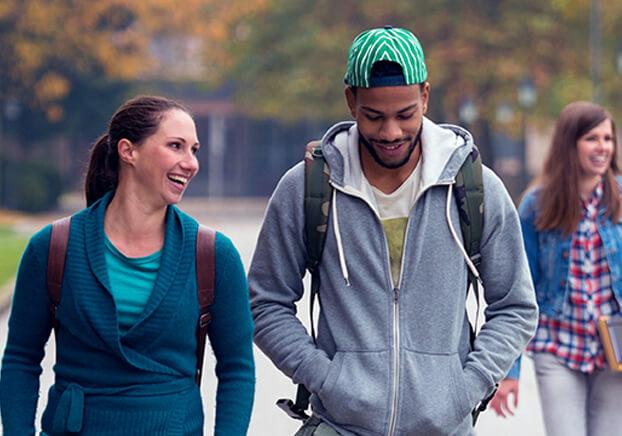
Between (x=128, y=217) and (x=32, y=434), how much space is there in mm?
623

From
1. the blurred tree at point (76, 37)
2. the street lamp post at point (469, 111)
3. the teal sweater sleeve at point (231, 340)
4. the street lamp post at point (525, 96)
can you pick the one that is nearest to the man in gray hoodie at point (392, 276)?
the teal sweater sleeve at point (231, 340)

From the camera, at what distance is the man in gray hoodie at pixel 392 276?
144 inches

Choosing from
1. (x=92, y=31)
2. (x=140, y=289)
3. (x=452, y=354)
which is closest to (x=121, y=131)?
(x=140, y=289)

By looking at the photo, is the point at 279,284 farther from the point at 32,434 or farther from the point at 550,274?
the point at 550,274

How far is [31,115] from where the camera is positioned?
43594 mm

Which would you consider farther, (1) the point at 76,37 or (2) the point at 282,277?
(1) the point at 76,37

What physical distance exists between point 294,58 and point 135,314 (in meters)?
38.9

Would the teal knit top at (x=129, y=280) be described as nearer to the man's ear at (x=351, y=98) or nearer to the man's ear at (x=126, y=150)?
the man's ear at (x=126, y=150)

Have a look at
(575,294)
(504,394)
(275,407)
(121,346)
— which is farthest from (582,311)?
(275,407)

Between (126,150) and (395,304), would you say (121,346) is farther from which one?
(395,304)

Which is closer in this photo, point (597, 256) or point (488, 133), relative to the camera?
point (597, 256)

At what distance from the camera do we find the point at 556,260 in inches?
222

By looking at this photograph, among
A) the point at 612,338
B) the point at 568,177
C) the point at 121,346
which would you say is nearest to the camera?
the point at 121,346

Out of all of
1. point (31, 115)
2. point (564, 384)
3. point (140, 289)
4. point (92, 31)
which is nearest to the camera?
point (140, 289)
